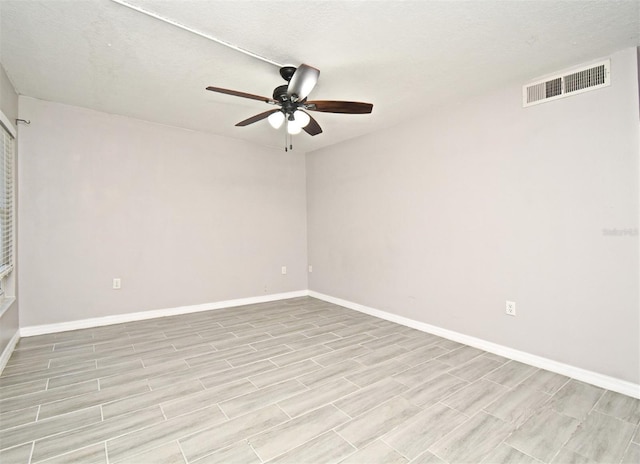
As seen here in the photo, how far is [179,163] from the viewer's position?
13.9ft

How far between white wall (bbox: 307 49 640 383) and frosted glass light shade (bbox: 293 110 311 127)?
1.64 meters

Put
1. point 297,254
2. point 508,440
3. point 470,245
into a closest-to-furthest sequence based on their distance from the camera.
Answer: point 508,440 → point 470,245 → point 297,254

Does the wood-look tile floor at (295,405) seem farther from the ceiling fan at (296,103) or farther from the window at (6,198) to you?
the ceiling fan at (296,103)

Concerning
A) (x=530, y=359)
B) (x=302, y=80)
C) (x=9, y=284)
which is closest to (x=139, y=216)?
(x=9, y=284)

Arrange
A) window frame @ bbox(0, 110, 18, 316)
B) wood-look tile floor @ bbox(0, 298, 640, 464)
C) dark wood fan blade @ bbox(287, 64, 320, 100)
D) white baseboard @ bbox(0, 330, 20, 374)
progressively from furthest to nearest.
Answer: window frame @ bbox(0, 110, 18, 316) → white baseboard @ bbox(0, 330, 20, 374) → dark wood fan blade @ bbox(287, 64, 320, 100) → wood-look tile floor @ bbox(0, 298, 640, 464)

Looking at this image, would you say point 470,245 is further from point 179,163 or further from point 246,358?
point 179,163

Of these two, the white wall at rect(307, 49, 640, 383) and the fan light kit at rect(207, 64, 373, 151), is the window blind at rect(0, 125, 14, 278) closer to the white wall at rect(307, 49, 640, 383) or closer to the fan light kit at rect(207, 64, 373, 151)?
the fan light kit at rect(207, 64, 373, 151)

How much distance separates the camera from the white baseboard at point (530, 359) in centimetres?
223

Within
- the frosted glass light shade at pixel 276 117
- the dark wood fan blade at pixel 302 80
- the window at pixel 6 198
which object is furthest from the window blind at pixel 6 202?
the dark wood fan blade at pixel 302 80

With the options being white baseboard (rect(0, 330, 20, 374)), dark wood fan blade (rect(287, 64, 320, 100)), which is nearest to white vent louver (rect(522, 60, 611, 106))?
dark wood fan blade (rect(287, 64, 320, 100))

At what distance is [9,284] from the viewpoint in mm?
3076

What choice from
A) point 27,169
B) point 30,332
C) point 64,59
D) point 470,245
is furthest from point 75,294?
point 470,245

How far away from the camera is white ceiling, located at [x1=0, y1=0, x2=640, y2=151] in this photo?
189 cm

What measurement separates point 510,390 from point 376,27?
2691 millimetres
